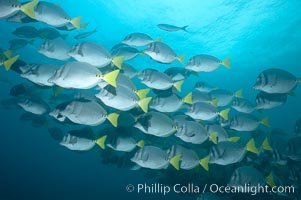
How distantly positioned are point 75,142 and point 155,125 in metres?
1.96

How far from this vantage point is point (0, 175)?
3881 cm

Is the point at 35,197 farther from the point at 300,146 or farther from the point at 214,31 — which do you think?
the point at 300,146

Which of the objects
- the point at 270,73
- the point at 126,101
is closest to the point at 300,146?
the point at 270,73

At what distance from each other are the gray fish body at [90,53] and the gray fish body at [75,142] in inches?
73.6

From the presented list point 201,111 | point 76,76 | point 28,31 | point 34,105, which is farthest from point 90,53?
point 34,105

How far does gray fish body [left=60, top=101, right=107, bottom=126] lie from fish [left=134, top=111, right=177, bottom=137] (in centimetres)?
117

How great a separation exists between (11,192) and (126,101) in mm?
32830

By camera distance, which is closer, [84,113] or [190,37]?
[84,113]

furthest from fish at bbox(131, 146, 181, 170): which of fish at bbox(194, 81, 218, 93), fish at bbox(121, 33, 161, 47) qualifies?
fish at bbox(194, 81, 218, 93)

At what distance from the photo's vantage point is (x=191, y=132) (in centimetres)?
644

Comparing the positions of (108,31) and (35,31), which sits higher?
(35,31)

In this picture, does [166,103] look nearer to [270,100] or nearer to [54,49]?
[270,100]

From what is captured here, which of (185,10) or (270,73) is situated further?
(185,10)

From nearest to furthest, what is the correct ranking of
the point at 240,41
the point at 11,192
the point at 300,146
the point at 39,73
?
the point at 39,73 → the point at 300,146 → the point at 240,41 → the point at 11,192
